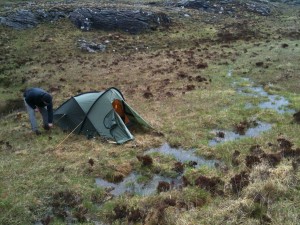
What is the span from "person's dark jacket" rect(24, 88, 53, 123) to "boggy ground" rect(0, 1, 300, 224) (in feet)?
3.65

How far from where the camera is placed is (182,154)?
1508 cm

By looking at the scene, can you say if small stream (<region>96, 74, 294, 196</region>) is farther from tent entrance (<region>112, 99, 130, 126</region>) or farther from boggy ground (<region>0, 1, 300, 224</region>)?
tent entrance (<region>112, 99, 130, 126</region>)

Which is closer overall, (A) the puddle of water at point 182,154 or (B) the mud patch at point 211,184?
(B) the mud patch at point 211,184

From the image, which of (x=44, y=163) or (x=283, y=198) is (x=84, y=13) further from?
(x=283, y=198)

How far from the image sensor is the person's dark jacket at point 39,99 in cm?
1706

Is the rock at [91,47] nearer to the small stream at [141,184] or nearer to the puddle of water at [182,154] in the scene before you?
the puddle of water at [182,154]

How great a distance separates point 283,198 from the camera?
10562 mm

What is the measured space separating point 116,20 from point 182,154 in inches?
1375

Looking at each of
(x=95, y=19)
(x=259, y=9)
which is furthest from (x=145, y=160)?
(x=259, y=9)

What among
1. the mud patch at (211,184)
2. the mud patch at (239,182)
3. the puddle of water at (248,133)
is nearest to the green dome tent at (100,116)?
the puddle of water at (248,133)

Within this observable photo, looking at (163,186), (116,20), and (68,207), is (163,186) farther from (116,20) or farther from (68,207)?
(116,20)

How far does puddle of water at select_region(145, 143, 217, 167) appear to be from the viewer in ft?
46.7

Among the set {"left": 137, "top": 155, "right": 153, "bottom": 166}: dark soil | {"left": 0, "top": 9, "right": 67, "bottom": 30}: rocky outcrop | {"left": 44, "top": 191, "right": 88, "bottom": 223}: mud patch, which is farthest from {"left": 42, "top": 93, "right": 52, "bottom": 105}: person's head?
{"left": 0, "top": 9, "right": 67, "bottom": 30}: rocky outcrop

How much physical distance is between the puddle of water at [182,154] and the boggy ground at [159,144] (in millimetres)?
298
